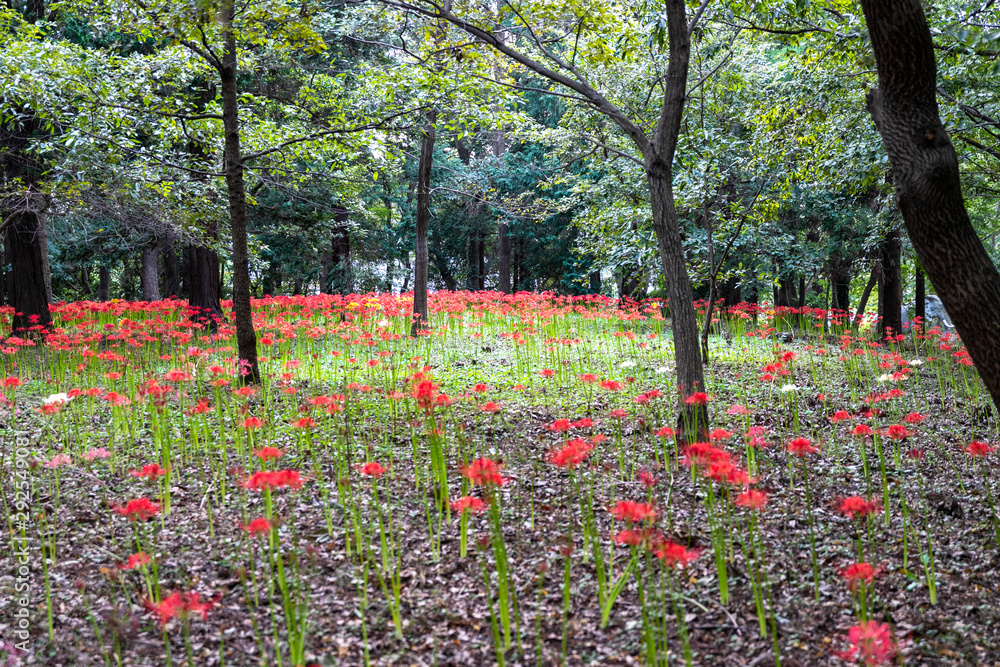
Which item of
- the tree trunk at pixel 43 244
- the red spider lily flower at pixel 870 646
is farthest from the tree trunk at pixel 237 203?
the red spider lily flower at pixel 870 646

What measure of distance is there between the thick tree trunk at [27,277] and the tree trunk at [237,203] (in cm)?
517

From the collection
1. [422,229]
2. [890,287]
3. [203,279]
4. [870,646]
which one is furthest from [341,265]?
[870,646]

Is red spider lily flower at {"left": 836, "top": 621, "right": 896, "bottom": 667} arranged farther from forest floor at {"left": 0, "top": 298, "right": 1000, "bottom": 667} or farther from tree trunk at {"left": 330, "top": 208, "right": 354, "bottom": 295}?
tree trunk at {"left": 330, "top": 208, "right": 354, "bottom": 295}

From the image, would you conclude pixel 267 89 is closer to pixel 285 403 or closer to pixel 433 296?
pixel 433 296

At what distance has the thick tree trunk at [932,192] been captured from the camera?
287 centimetres

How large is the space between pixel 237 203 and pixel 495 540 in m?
4.88

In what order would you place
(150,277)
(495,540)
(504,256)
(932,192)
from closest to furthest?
1. (495,540)
2. (932,192)
3. (150,277)
4. (504,256)

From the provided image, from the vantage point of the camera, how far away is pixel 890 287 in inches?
435

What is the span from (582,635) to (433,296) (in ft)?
35.8

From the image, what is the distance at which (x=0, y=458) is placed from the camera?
4309mm

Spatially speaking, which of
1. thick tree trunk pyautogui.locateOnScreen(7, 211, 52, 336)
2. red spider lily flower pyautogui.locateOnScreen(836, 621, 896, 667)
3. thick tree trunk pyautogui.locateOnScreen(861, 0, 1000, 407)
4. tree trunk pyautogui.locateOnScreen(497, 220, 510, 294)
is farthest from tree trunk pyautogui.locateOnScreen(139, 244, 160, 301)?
red spider lily flower pyautogui.locateOnScreen(836, 621, 896, 667)

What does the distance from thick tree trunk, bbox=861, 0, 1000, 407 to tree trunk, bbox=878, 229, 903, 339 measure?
898 centimetres

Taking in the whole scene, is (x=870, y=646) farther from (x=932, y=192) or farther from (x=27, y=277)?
(x=27, y=277)

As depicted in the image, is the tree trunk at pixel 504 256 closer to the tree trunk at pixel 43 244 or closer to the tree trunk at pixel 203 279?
the tree trunk at pixel 203 279
